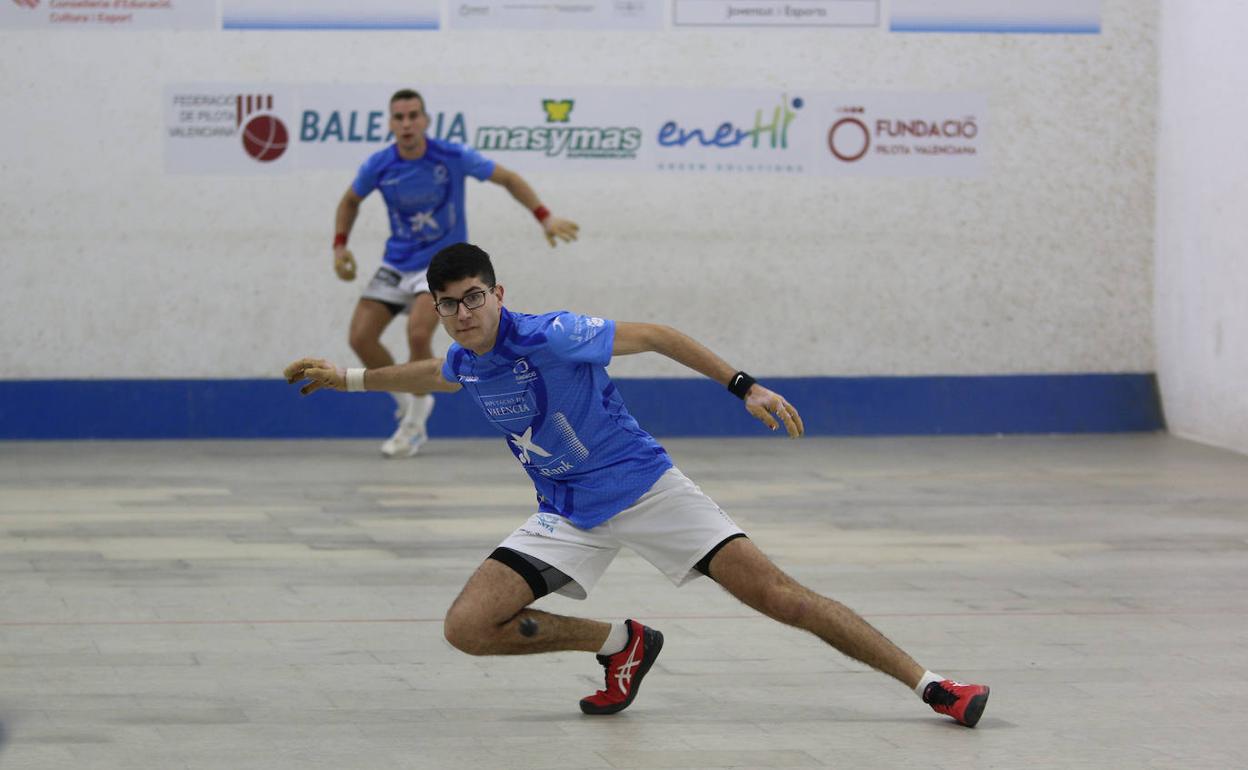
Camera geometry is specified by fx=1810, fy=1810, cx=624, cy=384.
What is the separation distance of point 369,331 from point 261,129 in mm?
2019

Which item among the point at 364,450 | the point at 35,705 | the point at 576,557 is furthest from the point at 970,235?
the point at 35,705

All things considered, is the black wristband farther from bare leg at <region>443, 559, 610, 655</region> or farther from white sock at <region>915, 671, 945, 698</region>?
white sock at <region>915, 671, 945, 698</region>

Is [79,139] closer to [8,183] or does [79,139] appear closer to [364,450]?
[8,183]

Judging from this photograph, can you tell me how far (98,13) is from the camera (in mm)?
12133

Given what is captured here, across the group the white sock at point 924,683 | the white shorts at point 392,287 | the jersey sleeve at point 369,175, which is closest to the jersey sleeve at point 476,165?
the jersey sleeve at point 369,175

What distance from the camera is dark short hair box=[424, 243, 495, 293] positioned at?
519cm

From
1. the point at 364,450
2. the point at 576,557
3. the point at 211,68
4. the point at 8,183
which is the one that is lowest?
the point at 364,450

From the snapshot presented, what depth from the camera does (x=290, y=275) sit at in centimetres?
1238

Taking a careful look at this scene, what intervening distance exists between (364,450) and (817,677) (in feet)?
21.3

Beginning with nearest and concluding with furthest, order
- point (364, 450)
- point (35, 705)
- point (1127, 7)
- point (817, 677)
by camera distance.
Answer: point (35, 705)
point (817, 677)
point (364, 450)
point (1127, 7)

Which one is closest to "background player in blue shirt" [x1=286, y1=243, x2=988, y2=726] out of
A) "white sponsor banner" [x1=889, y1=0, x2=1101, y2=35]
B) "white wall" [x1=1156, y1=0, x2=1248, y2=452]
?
"white wall" [x1=1156, y1=0, x2=1248, y2=452]

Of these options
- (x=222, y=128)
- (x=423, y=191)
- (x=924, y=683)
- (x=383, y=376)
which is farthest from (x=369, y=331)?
(x=924, y=683)

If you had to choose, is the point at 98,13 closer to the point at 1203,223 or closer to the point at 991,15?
the point at 991,15

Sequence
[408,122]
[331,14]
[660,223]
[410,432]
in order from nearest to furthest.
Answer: [408,122] → [410,432] → [331,14] → [660,223]
